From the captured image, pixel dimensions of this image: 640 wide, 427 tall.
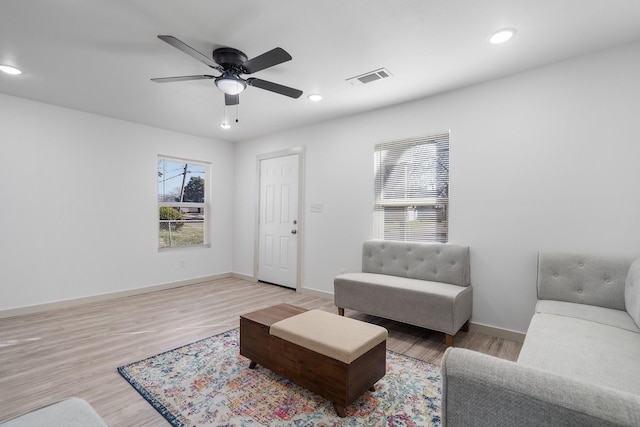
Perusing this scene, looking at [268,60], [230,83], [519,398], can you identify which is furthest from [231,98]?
[519,398]

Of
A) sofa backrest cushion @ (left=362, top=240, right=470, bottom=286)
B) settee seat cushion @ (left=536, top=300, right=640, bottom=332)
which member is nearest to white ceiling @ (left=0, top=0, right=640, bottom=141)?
sofa backrest cushion @ (left=362, top=240, right=470, bottom=286)

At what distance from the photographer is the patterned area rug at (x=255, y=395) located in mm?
1828

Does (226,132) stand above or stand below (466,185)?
above

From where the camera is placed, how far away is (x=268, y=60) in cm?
227

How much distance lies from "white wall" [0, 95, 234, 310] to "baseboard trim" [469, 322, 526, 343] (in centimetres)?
440

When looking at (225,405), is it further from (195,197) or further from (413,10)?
(195,197)

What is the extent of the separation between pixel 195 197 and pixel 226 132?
4.24 feet

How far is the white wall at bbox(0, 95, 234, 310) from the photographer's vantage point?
11.9 ft

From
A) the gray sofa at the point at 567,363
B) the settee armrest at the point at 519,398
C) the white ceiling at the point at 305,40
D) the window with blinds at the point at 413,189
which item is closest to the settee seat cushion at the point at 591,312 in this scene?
the gray sofa at the point at 567,363

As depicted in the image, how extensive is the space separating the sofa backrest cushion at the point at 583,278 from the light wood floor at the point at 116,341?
66 centimetres

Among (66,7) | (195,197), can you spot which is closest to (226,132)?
(195,197)

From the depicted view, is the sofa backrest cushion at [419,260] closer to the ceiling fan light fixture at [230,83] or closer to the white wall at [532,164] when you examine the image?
the white wall at [532,164]

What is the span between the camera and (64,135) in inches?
156

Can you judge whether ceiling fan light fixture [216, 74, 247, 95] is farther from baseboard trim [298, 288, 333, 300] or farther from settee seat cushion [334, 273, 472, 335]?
baseboard trim [298, 288, 333, 300]
